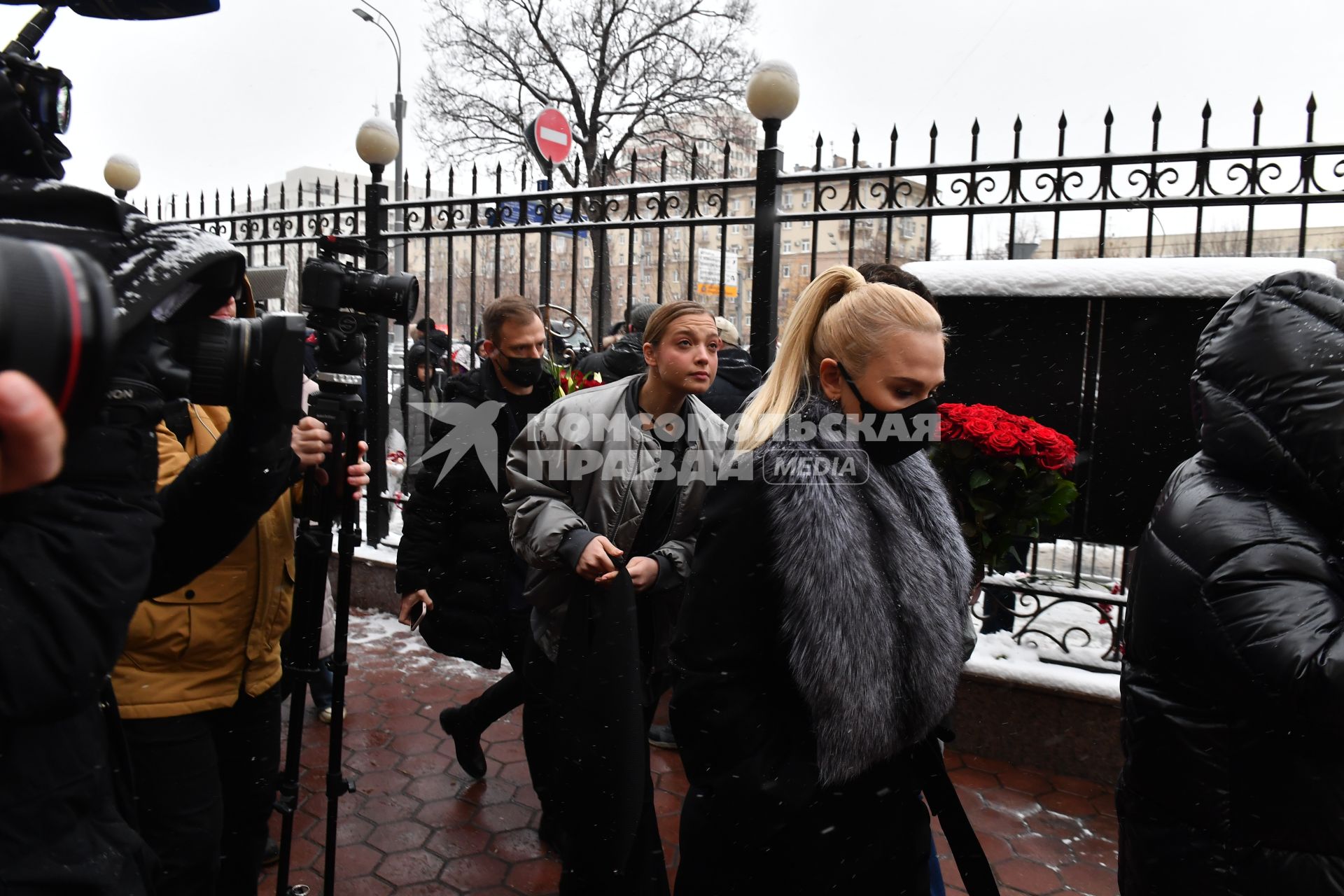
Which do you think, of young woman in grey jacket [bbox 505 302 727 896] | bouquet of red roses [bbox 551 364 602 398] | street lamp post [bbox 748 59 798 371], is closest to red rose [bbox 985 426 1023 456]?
young woman in grey jacket [bbox 505 302 727 896]

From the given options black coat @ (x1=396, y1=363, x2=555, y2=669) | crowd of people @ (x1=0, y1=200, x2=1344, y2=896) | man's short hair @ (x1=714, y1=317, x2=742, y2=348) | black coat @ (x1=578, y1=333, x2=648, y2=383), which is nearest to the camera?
crowd of people @ (x1=0, y1=200, x2=1344, y2=896)

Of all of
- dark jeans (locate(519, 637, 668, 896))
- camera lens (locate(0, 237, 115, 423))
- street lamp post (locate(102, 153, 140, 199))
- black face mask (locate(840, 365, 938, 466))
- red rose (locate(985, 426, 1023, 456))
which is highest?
street lamp post (locate(102, 153, 140, 199))

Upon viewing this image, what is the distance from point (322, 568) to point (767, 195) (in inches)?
128

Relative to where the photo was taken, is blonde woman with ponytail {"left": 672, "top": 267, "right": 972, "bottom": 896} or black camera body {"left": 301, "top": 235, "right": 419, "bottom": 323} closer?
blonde woman with ponytail {"left": 672, "top": 267, "right": 972, "bottom": 896}

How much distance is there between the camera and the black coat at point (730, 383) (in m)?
3.91

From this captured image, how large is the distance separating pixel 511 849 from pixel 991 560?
6.76 ft

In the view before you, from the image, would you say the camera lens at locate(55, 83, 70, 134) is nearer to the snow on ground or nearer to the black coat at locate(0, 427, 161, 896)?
the black coat at locate(0, 427, 161, 896)

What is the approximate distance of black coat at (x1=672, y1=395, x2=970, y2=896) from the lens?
176 cm

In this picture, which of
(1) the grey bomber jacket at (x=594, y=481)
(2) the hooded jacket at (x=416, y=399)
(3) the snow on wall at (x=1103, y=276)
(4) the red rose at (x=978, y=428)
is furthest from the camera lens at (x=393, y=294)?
(2) the hooded jacket at (x=416, y=399)

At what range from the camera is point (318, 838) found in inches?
132

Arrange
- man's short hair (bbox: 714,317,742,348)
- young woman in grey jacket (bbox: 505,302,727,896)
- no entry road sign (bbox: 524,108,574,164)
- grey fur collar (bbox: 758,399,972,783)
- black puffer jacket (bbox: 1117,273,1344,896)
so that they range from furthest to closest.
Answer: no entry road sign (bbox: 524,108,574,164)
man's short hair (bbox: 714,317,742,348)
young woman in grey jacket (bbox: 505,302,727,896)
grey fur collar (bbox: 758,399,972,783)
black puffer jacket (bbox: 1117,273,1344,896)

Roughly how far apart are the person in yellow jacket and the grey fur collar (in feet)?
3.80

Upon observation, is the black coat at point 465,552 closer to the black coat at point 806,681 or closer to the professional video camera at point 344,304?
the professional video camera at point 344,304

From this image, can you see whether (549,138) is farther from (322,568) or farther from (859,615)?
(859,615)
